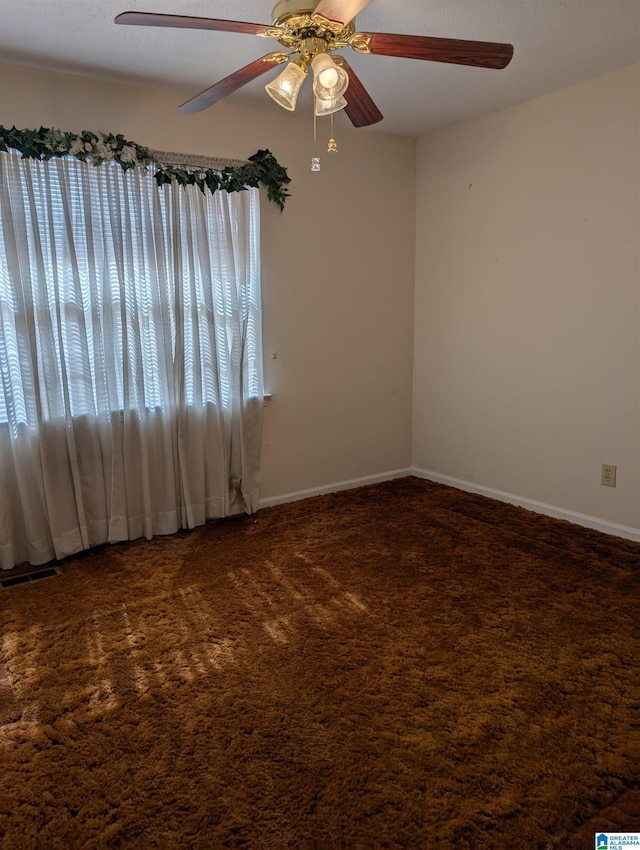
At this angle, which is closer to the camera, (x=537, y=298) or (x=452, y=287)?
(x=537, y=298)

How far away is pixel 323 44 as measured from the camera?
75.7 inches

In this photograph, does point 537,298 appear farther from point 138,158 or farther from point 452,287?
point 138,158

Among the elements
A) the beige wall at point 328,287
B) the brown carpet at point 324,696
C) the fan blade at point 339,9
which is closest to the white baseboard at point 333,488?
the beige wall at point 328,287

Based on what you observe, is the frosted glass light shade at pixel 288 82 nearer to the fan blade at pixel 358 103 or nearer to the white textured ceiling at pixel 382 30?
the fan blade at pixel 358 103

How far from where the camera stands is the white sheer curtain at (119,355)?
2869mm

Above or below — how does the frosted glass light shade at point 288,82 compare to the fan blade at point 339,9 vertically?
below

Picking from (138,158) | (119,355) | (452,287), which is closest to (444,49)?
(138,158)

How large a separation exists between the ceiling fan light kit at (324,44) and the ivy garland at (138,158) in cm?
112

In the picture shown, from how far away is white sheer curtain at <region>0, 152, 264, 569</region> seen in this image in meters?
2.87

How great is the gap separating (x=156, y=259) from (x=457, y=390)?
2176 millimetres

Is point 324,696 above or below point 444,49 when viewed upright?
below

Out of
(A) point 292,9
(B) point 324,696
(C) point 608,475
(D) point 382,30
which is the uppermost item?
(D) point 382,30

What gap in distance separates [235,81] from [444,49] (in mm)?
743

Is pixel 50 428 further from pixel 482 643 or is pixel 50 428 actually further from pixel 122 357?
pixel 482 643
